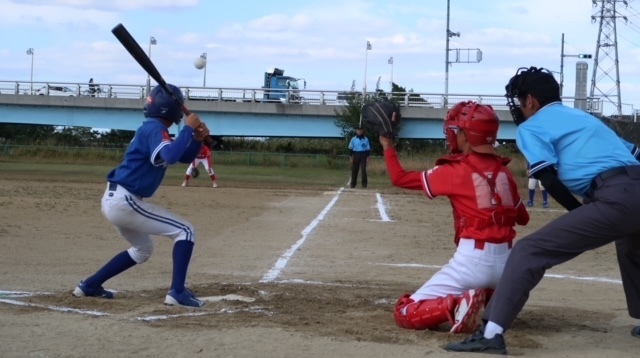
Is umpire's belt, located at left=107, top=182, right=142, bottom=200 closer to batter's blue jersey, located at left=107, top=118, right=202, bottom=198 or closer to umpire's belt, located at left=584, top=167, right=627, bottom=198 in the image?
batter's blue jersey, located at left=107, top=118, right=202, bottom=198

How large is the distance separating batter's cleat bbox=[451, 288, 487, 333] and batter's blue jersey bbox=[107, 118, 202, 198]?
7.91 ft

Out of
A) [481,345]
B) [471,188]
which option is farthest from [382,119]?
[481,345]

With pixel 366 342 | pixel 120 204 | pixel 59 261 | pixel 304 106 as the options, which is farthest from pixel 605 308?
pixel 304 106

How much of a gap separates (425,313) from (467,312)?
314 mm

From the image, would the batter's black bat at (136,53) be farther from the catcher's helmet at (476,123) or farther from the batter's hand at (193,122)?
the catcher's helmet at (476,123)

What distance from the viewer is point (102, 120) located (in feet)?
167

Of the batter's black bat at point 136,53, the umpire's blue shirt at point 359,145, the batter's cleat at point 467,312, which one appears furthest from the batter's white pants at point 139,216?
the umpire's blue shirt at point 359,145

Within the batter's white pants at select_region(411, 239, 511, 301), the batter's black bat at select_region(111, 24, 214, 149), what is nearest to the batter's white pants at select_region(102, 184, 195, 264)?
the batter's black bat at select_region(111, 24, 214, 149)

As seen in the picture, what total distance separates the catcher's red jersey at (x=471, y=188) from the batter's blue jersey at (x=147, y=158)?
5.69ft

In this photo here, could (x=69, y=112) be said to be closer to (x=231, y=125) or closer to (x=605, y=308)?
(x=231, y=125)

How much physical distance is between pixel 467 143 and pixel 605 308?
2388 millimetres

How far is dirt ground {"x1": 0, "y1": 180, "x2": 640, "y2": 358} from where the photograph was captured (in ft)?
18.7

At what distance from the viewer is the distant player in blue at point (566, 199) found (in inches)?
217

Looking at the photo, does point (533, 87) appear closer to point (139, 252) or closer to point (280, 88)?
point (139, 252)
